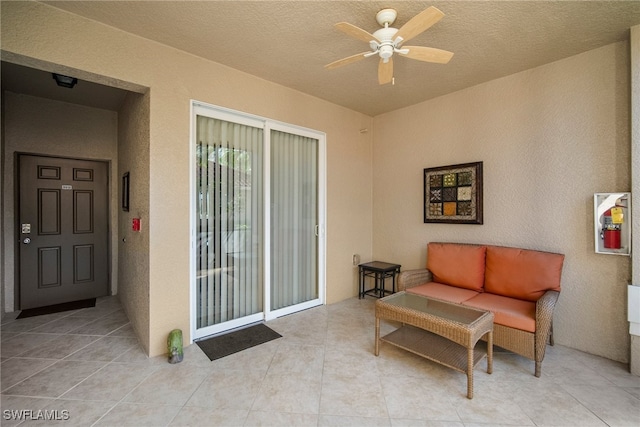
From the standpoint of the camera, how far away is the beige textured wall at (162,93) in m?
2.07

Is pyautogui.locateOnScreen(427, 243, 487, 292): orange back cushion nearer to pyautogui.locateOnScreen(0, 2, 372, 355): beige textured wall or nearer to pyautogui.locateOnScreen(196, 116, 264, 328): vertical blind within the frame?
pyautogui.locateOnScreen(196, 116, 264, 328): vertical blind

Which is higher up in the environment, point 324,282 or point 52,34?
point 52,34

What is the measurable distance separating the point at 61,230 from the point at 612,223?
649 centimetres

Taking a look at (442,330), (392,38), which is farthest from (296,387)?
(392,38)

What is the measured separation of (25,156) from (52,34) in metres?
2.53

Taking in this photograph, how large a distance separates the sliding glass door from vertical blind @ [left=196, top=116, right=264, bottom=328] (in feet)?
0.03

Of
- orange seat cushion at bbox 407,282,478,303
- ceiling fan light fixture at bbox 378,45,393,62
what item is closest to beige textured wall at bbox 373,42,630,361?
orange seat cushion at bbox 407,282,478,303

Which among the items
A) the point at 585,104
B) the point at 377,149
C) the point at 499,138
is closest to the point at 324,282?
the point at 377,149

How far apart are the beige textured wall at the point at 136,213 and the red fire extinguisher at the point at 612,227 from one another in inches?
167

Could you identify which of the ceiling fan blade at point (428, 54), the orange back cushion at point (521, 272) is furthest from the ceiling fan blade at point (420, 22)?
the orange back cushion at point (521, 272)

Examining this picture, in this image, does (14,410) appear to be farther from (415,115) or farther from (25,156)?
(415,115)

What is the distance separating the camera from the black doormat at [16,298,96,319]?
3.52 meters

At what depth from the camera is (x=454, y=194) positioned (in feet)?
11.7

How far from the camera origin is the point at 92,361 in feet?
8.03
